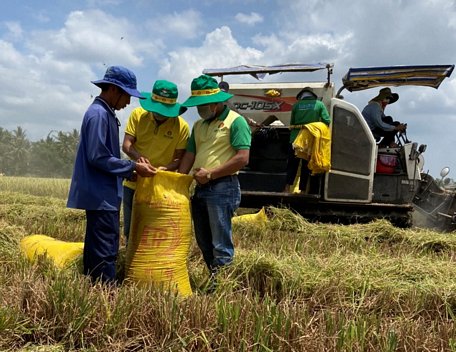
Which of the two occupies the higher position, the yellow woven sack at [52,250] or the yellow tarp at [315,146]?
the yellow tarp at [315,146]

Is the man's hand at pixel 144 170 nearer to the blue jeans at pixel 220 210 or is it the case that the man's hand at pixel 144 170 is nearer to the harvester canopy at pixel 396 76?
the blue jeans at pixel 220 210

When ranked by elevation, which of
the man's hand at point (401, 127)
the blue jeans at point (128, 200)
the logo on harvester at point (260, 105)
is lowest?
the blue jeans at point (128, 200)

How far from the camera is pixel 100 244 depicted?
344 cm

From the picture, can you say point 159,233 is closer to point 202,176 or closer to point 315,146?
point 202,176

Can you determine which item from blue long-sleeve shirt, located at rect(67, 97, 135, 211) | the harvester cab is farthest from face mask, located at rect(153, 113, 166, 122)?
the harvester cab

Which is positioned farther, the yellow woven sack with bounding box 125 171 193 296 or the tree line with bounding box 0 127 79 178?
the tree line with bounding box 0 127 79 178

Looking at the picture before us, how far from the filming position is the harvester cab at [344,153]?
279 inches

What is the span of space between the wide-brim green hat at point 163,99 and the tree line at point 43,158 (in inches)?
1685

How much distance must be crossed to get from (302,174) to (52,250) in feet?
13.6

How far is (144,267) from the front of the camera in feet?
11.5

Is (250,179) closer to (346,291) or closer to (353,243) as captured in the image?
(353,243)

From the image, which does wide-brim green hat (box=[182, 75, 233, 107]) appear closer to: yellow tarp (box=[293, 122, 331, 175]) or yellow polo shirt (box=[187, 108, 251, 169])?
yellow polo shirt (box=[187, 108, 251, 169])

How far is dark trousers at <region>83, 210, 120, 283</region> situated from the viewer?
343cm

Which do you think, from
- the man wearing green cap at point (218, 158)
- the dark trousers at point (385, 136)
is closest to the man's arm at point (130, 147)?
the man wearing green cap at point (218, 158)
